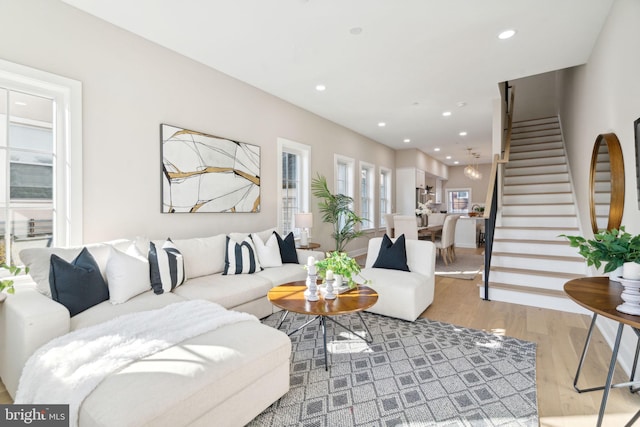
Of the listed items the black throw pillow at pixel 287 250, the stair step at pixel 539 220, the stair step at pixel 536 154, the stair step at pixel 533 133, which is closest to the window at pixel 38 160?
the black throw pillow at pixel 287 250

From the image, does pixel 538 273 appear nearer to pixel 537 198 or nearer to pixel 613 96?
pixel 537 198

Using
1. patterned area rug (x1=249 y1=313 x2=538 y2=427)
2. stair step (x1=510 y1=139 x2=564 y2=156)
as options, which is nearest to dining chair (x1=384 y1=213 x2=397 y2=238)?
stair step (x1=510 y1=139 x2=564 y2=156)

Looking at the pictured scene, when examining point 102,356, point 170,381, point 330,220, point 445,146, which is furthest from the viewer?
point 445,146

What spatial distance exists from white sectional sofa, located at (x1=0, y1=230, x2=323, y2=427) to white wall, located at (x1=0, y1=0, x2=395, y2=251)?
1.87ft

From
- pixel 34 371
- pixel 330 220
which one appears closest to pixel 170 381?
pixel 34 371

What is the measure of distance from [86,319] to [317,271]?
1637 millimetres

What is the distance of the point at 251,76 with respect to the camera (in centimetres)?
396

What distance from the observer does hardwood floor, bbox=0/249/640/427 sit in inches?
68.9

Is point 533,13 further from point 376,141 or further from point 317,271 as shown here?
point 376,141

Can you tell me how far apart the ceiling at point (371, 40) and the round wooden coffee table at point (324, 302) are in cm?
246

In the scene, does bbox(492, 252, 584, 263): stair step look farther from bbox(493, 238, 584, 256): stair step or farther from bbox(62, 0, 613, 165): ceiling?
bbox(62, 0, 613, 165): ceiling

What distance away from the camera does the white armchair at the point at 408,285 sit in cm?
298

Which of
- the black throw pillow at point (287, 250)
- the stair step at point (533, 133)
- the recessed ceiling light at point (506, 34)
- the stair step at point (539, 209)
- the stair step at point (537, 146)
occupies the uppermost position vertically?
the recessed ceiling light at point (506, 34)

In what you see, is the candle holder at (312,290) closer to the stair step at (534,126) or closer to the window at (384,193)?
the window at (384,193)
